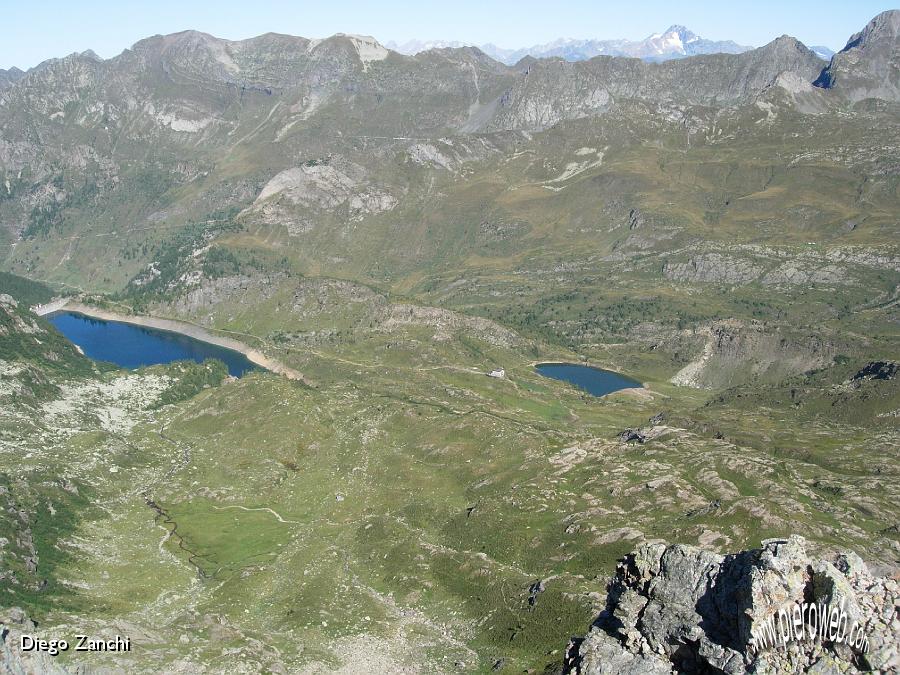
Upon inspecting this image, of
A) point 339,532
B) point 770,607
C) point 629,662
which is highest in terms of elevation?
point 770,607

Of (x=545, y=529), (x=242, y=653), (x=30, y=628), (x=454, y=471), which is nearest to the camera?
(x=30, y=628)

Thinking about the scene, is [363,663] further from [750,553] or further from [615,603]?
[750,553]

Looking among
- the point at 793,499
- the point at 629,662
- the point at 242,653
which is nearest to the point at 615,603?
the point at 629,662

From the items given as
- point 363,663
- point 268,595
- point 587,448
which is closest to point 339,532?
point 268,595

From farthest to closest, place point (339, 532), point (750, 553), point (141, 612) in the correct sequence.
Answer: point (339, 532)
point (141, 612)
point (750, 553)

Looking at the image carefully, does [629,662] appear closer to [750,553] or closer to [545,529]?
[750,553]

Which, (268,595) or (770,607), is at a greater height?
(770,607)

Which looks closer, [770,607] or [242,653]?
[770,607]
